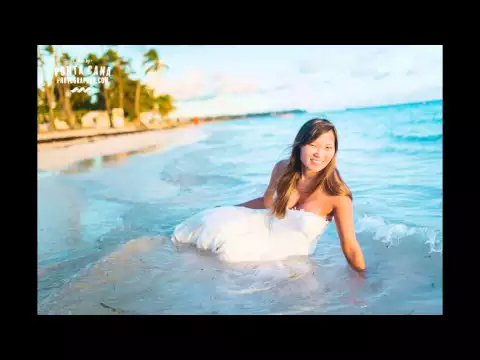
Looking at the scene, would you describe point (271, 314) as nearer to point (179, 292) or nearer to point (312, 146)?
point (179, 292)

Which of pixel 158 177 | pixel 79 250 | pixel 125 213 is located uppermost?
pixel 158 177

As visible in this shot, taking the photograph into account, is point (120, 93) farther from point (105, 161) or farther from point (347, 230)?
point (347, 230)

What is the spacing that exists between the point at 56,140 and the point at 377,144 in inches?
124

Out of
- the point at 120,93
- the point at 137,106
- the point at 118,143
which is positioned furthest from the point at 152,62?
the point at 118,143

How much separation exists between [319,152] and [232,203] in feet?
3.81

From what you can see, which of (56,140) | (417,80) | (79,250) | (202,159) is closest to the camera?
(79,250)

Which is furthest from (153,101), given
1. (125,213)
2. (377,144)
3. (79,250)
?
(377,144)

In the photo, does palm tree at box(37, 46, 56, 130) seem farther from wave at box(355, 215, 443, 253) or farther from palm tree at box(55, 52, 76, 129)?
wave at box(355, 215, 443, 253)

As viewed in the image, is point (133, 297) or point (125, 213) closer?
point (133, 297)

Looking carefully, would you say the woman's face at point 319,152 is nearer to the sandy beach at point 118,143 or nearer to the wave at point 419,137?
the wave at point 419,137

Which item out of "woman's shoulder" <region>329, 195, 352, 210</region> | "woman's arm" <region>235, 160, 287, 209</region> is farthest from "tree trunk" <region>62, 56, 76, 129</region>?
"woman's shoulder" <region>329, 195, 352, 210</region>

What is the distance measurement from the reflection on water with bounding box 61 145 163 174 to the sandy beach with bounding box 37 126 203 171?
0.12 feet

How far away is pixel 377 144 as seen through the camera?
4449 millimetres

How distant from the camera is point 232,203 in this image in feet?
12.6
